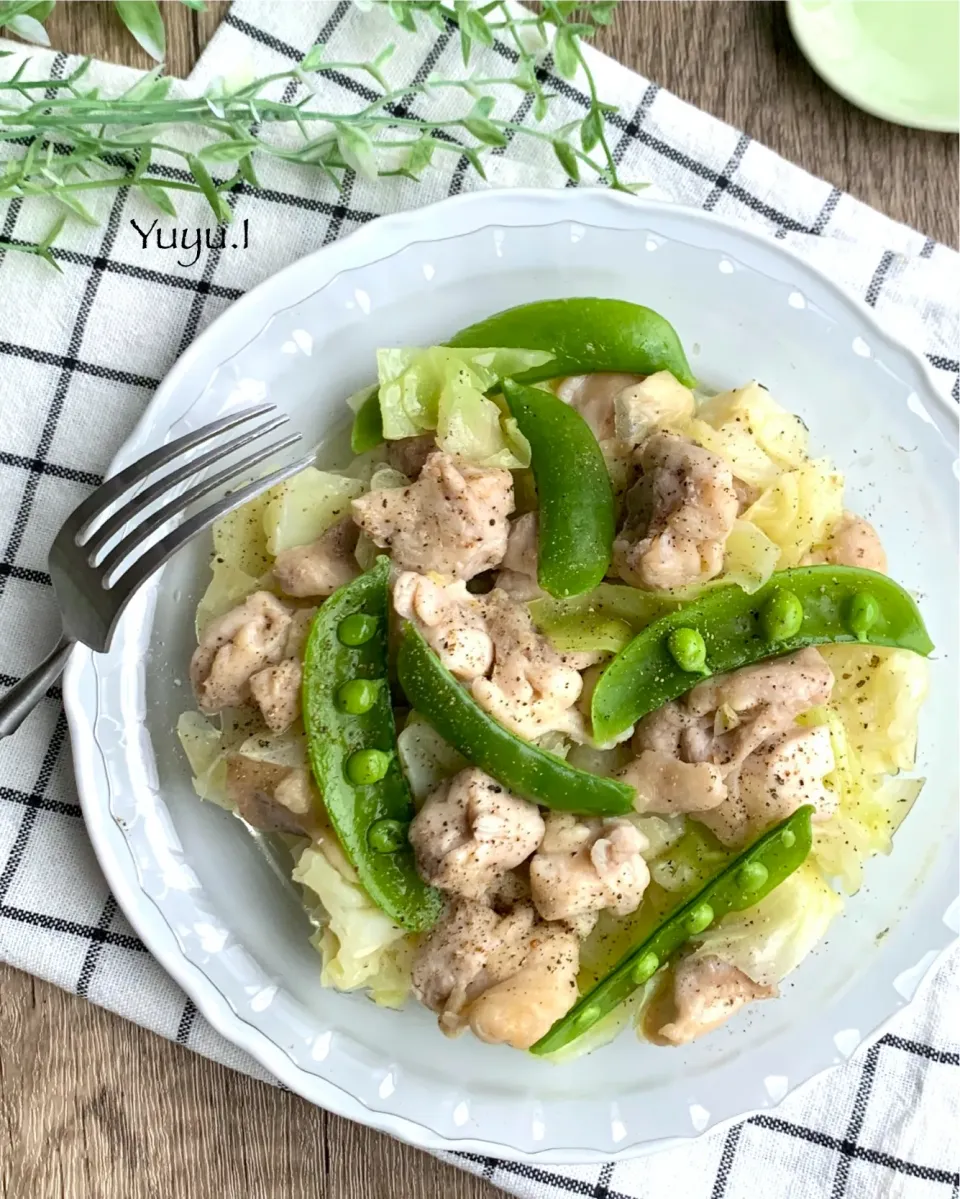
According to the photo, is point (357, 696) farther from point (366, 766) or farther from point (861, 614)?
point (861, 614)

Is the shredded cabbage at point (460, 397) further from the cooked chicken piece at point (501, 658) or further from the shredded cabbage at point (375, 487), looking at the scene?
the cooked chicken piece at point (501, 658)

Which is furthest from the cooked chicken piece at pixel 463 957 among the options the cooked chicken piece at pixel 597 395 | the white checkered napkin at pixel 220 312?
the cooked chicken piece at pixel 597 395

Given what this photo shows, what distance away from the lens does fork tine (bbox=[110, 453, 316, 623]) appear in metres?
2.25

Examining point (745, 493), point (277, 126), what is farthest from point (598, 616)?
point (277, 126)

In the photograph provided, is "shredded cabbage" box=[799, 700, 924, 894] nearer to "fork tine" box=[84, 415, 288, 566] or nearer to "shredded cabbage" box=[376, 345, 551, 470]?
"shredded cabbage" box=[376, 345, 551, 470]

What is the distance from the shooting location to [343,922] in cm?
235

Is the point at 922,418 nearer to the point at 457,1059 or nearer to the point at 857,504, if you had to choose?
the point at 857,504

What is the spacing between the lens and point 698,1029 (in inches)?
94.0

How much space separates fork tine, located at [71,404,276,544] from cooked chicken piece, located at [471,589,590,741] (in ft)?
2.32

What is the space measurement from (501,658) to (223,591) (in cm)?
68

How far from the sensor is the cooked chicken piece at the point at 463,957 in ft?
7.69

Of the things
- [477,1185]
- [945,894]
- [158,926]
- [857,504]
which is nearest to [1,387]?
[158,926]

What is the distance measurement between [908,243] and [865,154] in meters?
0.27

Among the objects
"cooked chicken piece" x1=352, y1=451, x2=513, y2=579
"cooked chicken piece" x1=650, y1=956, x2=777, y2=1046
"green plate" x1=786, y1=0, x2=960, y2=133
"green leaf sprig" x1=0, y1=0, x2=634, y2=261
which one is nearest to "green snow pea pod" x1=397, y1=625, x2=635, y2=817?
"cooked chicken piece" x1=352, y1=451, x2=513, y2=579
